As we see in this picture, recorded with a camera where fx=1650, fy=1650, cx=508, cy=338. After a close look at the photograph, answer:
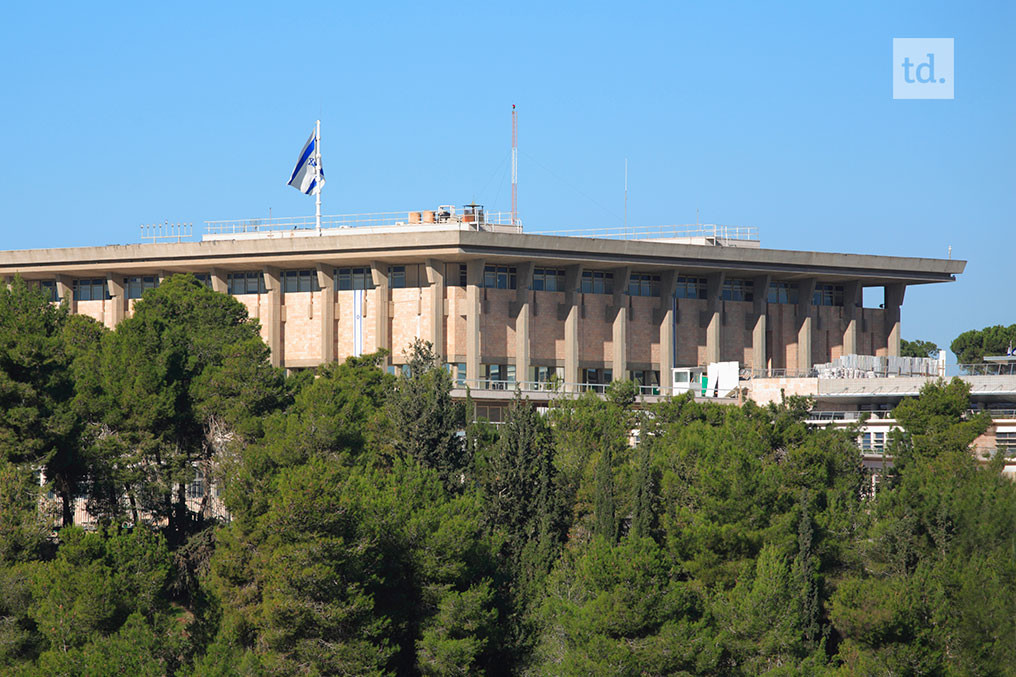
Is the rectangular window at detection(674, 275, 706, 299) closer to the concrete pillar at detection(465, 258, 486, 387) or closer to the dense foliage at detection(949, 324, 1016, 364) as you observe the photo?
the concrete pillar at detection(465, 258, 486, 387)

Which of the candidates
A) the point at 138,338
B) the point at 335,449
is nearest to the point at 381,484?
the point at 335,449

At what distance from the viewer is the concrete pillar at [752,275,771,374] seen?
105m

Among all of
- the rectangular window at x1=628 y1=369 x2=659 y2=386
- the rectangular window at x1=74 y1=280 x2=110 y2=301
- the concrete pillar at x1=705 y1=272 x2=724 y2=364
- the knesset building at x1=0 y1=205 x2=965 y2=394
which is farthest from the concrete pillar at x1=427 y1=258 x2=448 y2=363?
the rectangular window at x1=74 y1=280 x2=110 y2=301

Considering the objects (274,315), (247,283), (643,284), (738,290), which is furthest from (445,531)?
(738,290)

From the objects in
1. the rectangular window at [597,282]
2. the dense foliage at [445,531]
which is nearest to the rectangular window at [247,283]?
the rectangular window at [597,282]

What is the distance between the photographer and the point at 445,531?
57.8 metres

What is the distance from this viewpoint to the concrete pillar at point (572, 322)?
99250 mm

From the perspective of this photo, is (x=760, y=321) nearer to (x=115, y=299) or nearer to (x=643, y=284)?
(x=643, y=284)

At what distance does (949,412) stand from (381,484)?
28804 millimetres

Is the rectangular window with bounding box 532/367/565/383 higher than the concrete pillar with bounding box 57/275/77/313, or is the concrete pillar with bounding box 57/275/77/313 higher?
the concrete pillar with bounding box 57/275/77/313

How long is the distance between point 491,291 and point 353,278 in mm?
8517

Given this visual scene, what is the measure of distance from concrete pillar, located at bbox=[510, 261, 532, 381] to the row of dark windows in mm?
929

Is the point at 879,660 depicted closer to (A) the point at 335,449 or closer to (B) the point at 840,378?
(A) the point at 335,449

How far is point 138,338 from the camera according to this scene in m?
70.1
